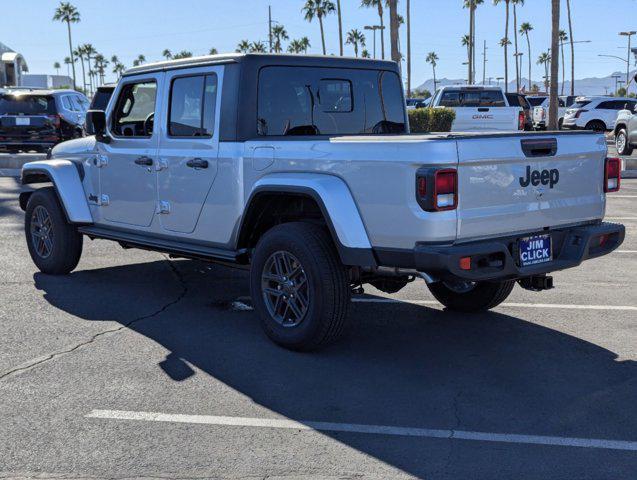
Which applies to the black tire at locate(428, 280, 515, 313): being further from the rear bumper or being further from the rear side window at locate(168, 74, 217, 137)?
the rear side window at locate(168, 74, 217, 137)

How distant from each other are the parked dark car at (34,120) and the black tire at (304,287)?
50.0ft

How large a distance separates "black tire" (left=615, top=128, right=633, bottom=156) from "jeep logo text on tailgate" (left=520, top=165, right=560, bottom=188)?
17.7m

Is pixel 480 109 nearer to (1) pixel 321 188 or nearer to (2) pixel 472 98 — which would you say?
(2) pixel 472 98

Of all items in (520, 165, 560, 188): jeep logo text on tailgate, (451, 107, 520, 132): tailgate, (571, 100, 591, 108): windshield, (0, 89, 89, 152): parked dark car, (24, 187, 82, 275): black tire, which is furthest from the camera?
(571, 100, 591, 108): windshield

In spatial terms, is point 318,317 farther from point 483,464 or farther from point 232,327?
point 483,464

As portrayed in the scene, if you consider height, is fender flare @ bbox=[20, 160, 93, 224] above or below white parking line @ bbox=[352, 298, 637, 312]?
above

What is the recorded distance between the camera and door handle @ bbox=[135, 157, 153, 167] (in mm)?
6981

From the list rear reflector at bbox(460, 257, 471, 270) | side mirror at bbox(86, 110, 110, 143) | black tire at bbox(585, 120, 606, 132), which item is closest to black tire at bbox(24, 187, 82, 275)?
side mirror at bbox(86, 110, 110, 143)

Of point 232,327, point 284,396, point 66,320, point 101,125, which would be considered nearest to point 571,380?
point 284,396

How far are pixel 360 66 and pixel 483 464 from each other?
3931 mm

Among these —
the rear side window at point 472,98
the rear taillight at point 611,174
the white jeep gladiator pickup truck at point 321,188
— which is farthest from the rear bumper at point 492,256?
the rear side window at point 472,98

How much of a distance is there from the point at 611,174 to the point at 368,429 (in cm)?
277

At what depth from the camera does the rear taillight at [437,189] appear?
4.93 meters

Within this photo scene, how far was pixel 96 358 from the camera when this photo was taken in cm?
569
